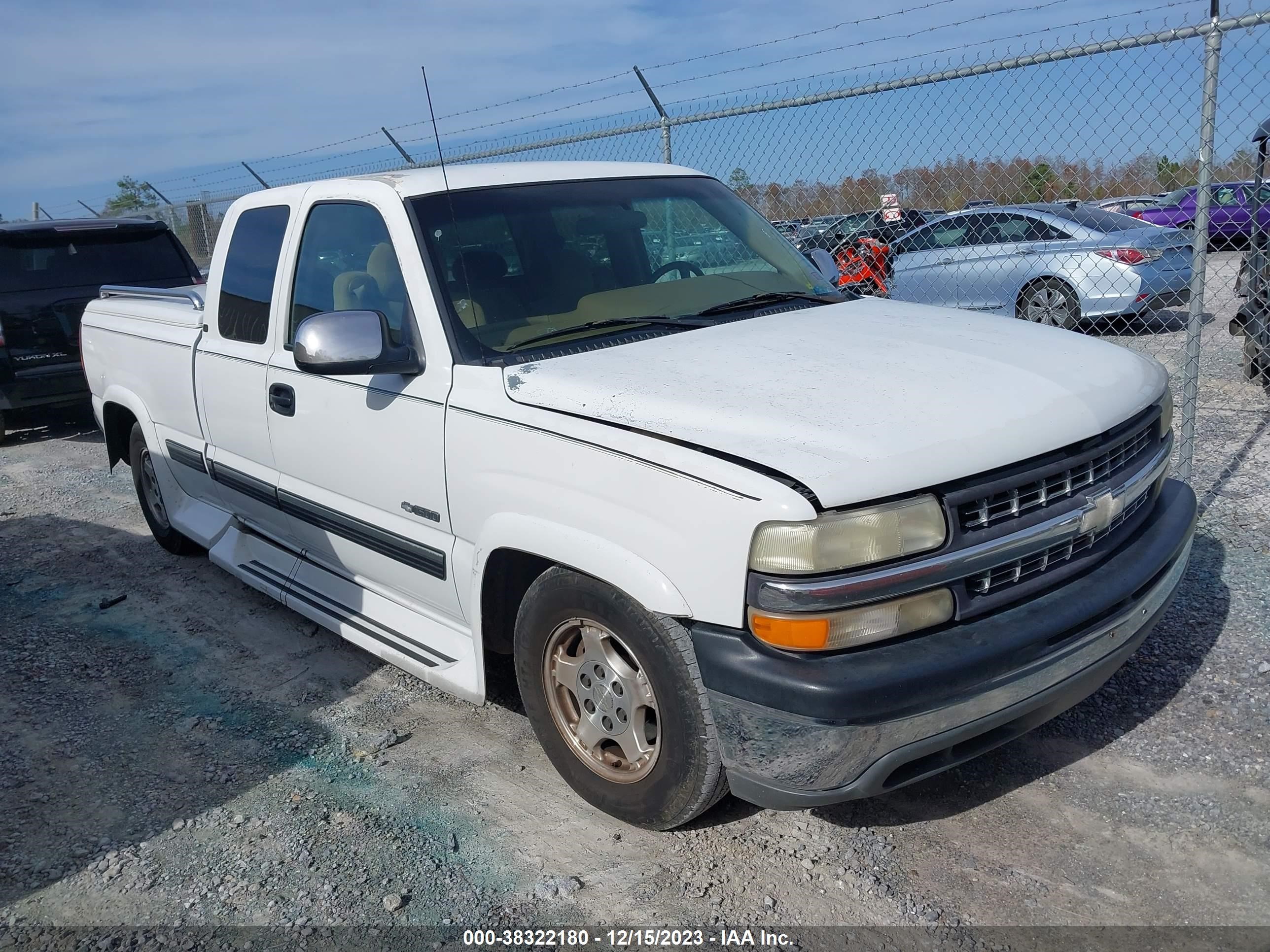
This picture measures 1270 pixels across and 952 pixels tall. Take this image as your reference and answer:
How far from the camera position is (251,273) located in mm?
4457

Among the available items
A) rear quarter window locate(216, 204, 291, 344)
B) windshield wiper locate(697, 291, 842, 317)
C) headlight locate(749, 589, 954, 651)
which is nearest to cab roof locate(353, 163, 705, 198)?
rear quarter window locate(216, 204, 291, 344)

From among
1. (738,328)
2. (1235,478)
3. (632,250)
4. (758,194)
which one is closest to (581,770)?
(738,328)

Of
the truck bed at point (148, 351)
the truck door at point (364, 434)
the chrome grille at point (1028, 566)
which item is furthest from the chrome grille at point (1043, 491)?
the truck bed at point (148, 351)

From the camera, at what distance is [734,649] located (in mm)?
2482

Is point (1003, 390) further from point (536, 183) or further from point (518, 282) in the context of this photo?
point (536, 183)

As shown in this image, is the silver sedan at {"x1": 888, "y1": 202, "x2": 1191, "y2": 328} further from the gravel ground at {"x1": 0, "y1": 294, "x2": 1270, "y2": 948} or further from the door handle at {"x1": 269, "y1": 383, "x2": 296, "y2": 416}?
the door handle at {"x1": 269, "y1": 383, "x2": 296, "y2": 416}

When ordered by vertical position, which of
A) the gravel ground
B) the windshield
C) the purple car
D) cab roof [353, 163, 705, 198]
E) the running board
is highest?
cab roof [353, 163, 705, 198]

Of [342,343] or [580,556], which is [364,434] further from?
→ [580,556]

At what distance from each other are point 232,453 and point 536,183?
1917 mm

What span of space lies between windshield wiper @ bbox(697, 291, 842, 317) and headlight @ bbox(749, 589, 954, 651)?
1.47 metres

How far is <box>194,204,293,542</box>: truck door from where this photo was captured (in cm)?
428

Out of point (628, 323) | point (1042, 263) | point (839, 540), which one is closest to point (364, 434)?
point (628, 323)

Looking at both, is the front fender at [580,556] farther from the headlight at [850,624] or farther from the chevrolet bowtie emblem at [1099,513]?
the chevrolet bowtie emblem at [1099,513]

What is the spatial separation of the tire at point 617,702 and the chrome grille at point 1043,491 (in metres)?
0.78
